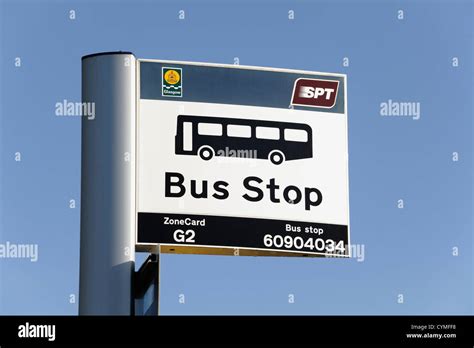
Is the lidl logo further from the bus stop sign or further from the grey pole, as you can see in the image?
the grey pole

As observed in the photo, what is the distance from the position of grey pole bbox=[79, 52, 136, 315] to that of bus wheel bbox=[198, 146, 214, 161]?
933 mm

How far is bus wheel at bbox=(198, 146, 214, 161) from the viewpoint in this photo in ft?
58.1

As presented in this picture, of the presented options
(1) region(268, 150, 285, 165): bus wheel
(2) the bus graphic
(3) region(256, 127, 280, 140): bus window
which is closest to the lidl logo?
(2) the bus graphic

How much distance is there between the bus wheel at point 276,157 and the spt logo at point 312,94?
727mm

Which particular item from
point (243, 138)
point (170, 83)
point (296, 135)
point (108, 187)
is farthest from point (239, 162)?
point (108, 187)

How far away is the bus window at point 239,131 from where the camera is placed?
17922mm

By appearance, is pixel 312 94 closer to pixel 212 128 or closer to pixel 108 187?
pixel 212 128

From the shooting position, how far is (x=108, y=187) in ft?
55.8

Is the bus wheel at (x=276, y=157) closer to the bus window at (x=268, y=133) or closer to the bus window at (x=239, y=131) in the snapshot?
the bus window at (x=268, y=133)

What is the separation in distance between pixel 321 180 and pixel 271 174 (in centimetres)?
73

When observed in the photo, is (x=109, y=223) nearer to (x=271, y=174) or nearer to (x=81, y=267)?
(x=81, y=267)

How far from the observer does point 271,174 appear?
59.0ft

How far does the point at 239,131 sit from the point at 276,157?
24.0 inches
